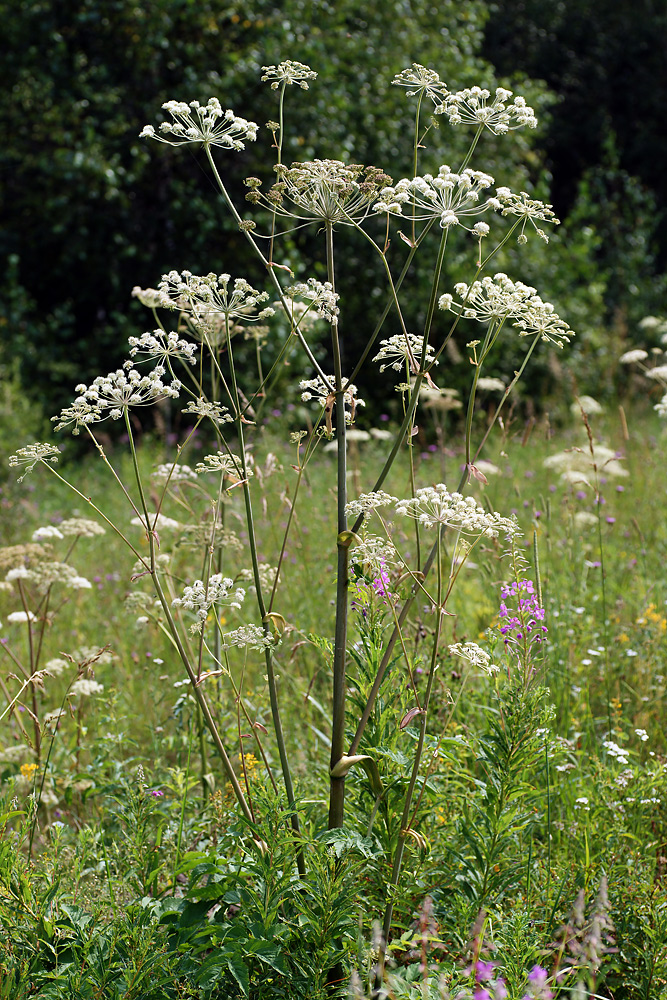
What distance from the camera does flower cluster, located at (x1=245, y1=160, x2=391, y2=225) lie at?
166 centimetres

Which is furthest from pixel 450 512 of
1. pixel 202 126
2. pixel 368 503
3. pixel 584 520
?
pixel 584 520

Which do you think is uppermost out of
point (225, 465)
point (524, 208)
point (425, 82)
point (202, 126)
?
point (425, 82)

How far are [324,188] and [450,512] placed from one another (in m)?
0.69

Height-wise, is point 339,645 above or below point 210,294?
below

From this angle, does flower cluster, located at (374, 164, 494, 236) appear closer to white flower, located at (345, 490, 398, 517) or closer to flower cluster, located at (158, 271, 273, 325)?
flower cluster, located at (158, 271, 273, 325)

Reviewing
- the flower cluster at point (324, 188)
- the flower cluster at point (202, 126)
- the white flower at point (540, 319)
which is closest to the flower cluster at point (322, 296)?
the flower cluster at point (324, 188)

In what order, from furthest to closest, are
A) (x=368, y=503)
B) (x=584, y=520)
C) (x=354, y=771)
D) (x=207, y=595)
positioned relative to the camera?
(x=584, y=520) < (x=354, y=771) < (x=207, y=595) < (x=368, y=503)

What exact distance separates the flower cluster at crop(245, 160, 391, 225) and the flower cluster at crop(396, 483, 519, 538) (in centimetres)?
58

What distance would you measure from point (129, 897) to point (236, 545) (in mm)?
981

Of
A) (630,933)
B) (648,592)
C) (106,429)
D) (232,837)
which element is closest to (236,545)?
(232,837)

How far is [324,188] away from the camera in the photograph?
66.7 inches

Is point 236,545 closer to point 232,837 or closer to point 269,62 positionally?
point 232,837

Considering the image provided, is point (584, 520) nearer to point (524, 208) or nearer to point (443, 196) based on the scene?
Result: point (524, 208)

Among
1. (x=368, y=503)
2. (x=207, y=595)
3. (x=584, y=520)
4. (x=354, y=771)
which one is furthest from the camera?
(x=584, y=520)
